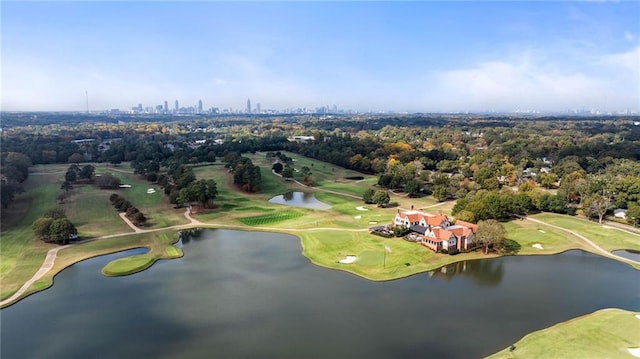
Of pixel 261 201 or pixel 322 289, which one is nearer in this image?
pixel 322 289

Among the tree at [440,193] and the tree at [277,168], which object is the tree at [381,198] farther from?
the tree at [277,168]

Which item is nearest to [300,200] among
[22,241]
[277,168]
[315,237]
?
[277,168]

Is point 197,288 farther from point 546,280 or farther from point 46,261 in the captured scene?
point 546,280

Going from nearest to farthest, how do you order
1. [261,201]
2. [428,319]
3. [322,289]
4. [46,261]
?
[428,319], [322,289], [46,261], [261,201]

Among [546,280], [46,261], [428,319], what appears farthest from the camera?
[46,261]

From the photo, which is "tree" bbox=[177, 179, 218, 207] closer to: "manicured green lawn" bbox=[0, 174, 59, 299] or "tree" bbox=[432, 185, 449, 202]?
"manicured green lawn" bbox=[0, 174, 59, 299]

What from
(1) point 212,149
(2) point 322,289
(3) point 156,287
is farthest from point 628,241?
(1) point 212,149

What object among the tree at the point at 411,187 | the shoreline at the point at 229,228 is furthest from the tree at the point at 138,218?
the tree at the point at 411,187
